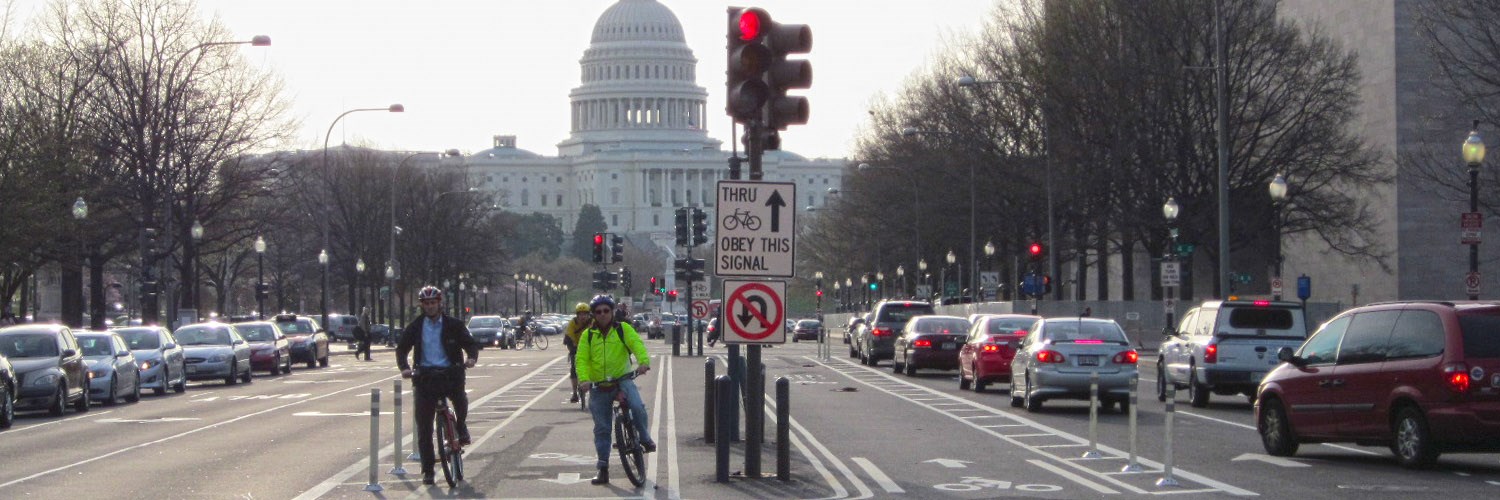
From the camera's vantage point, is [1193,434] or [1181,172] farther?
[1181,172]

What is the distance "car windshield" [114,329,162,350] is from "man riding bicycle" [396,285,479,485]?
71.9 ft

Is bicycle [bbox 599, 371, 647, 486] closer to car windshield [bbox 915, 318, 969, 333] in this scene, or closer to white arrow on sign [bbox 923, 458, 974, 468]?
white arrow on sign [bbox 923, 458, 974, 468]

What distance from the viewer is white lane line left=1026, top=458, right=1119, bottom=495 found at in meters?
16.0

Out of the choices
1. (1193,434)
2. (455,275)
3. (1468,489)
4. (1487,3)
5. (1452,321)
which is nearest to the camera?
(1468,489)

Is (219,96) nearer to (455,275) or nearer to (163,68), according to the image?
(163,68)

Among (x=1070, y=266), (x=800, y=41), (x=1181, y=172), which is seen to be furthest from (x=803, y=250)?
(x=800, y=41)

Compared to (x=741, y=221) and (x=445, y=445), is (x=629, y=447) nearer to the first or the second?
(x=445, y=445)

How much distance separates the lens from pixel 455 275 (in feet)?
319

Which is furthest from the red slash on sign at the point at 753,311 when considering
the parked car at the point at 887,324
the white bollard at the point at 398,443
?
the parked car at the point at 887,324

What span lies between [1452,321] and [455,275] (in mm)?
82811

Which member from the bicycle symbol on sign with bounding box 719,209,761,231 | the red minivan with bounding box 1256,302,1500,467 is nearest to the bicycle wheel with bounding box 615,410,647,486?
the bicycle symbol on sign with bounding box 719,209,761,231

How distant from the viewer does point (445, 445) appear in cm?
1645

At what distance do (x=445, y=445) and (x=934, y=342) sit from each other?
84.1 ft

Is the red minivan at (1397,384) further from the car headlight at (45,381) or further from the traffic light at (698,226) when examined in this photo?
the traffic light at (698,226)
